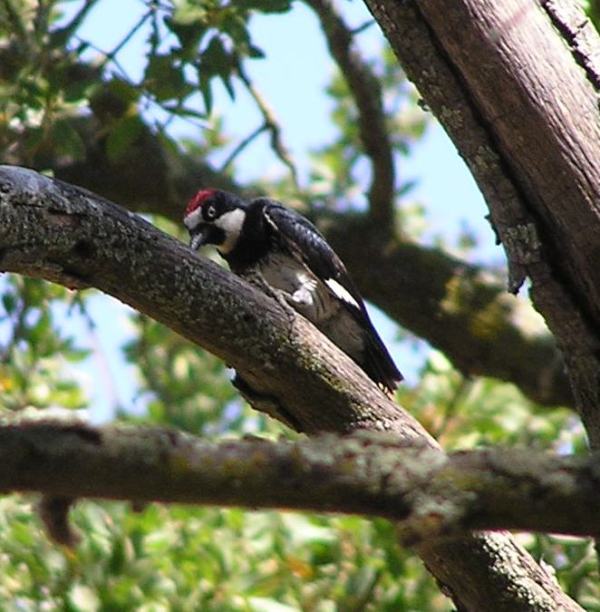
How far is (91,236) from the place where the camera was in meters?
3.03

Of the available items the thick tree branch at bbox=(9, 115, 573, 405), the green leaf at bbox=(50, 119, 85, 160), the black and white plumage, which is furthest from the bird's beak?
the green leaf at bbox=(50, 119, 85, 160)

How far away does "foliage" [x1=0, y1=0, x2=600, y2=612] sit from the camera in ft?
15.2

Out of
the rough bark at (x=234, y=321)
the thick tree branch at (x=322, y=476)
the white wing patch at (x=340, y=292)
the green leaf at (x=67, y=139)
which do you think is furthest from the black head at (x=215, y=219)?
the thick tree branch at (x=322, y=476)

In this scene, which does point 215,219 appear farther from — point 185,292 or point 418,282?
point 185,292

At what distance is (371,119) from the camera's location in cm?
609

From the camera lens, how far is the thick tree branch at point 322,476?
1.76m

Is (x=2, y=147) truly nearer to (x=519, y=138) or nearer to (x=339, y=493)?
(x=519, y=138)

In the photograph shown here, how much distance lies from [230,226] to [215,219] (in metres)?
0.08

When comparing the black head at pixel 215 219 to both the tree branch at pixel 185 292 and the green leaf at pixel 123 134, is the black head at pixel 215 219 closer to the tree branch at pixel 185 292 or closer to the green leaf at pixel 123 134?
the green leaf at pixel 123 134

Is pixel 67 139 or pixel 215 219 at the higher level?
pixel 215 219

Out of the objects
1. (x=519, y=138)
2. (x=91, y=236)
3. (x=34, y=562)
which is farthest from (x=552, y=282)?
(x=34, y=562)

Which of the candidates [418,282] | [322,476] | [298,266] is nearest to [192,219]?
[298,266]

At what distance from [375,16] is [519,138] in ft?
1.68

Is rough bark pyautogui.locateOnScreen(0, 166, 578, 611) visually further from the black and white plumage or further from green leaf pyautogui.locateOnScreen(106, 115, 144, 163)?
green leaf pyautogui.locateOnScreen(106, 115, 144, 163)
